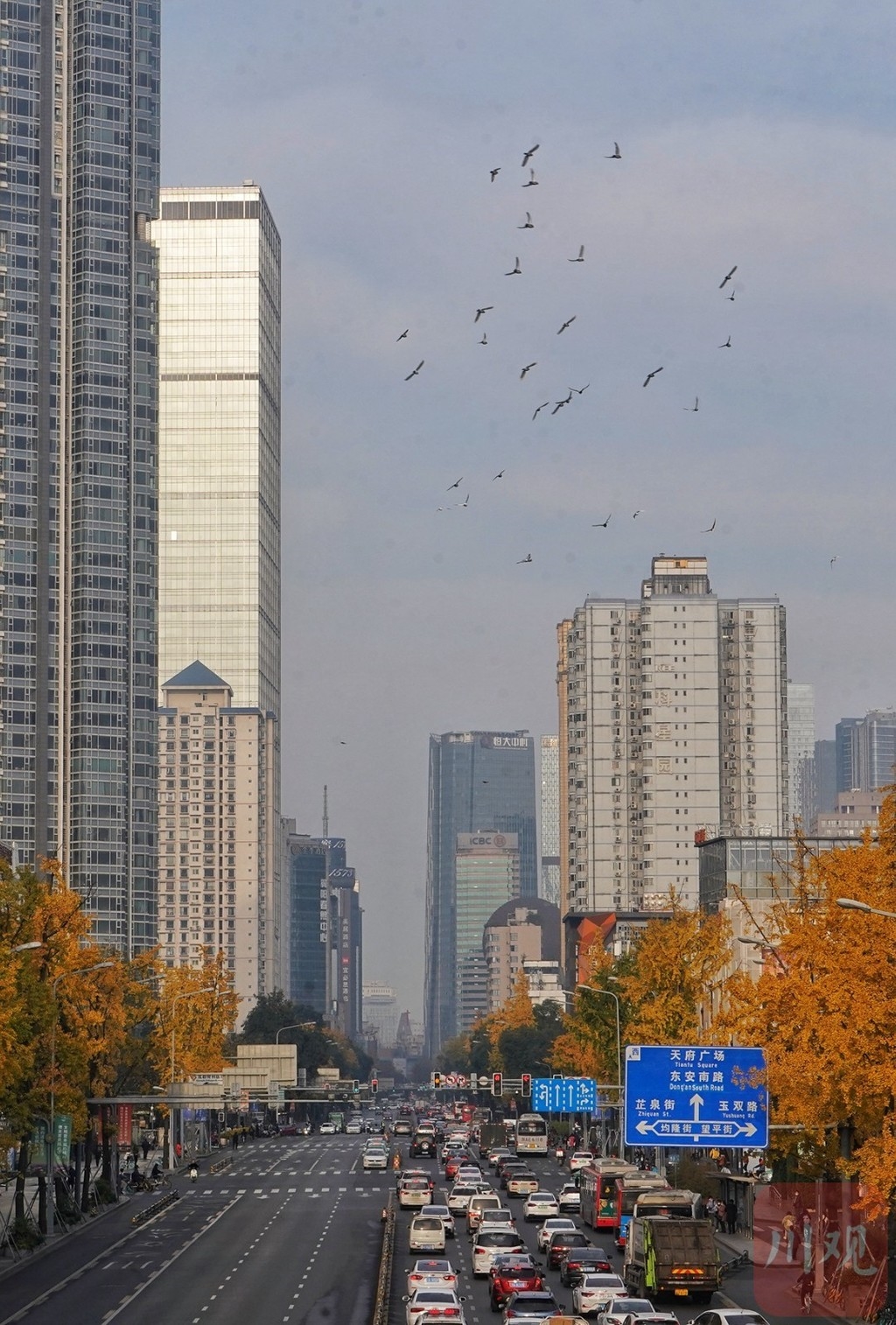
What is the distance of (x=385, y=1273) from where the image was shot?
68.6 meters

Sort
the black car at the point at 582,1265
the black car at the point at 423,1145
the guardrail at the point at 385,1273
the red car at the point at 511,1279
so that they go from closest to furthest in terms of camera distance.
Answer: the guardrail at the point at 385,1273, the red car at the point at 511,1279, the black car at the point at 582,1265, the black car at the point at 423,1145

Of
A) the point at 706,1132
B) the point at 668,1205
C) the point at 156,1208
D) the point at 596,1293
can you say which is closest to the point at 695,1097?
the point at 706,1132

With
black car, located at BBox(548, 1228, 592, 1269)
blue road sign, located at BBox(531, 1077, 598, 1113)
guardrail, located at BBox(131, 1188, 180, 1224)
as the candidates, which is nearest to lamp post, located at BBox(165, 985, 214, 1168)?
guardrail, located at BBox(131, 1188, 180, 1224)

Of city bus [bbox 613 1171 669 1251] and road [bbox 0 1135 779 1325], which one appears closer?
road [bbox 0 1135 779 1325]

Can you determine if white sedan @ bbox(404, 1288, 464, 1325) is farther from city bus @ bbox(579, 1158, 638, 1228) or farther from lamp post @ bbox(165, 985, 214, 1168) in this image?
lamp post @ bbox(165, 985, 214, 1168)

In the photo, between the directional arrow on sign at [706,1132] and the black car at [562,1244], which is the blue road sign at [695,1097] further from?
the black car at [562,1244]

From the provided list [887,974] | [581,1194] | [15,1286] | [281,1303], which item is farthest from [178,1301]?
[581,1194]

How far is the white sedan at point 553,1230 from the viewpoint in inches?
2832

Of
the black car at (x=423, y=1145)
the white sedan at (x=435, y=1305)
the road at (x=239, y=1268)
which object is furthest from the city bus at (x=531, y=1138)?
the white sedan at (x=435, y=1305)

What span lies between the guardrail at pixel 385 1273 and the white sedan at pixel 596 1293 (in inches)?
210

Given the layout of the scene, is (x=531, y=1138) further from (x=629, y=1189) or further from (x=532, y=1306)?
(x=532, y=1306)

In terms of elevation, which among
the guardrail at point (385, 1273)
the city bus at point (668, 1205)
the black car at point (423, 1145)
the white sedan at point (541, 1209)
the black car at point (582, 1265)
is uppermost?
the city bus at point (668, 1205)

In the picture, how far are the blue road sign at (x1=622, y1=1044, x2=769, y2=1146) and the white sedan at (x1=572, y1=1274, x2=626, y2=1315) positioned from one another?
8023 mm

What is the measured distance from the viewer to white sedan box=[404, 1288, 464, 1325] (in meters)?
50.8
